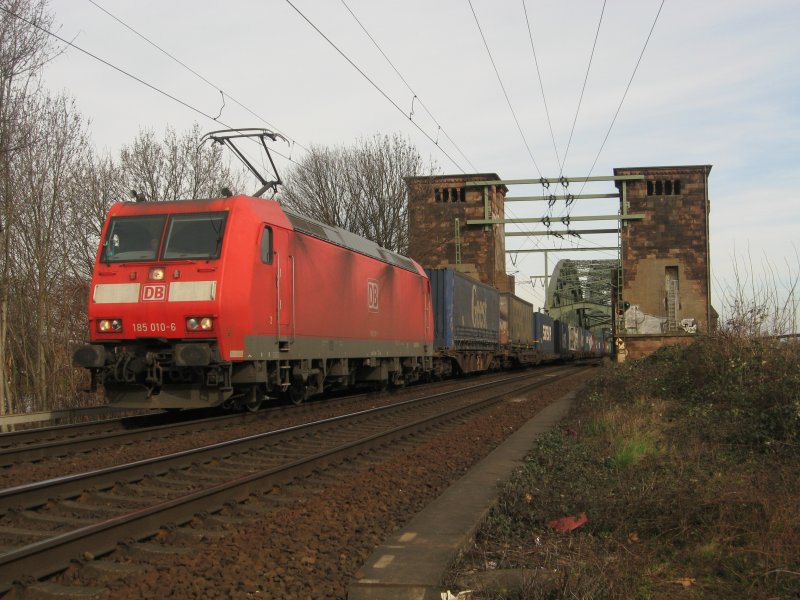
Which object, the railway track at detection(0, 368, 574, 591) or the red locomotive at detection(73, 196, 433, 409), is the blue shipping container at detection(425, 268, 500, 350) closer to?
the red locomotive at detection(73, 196, 433, 409)

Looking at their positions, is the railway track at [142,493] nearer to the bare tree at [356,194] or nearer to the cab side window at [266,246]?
the cab side window at [266,246]

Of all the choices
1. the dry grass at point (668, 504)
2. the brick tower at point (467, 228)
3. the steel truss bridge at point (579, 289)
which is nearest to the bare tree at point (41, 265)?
the dry grass at point (668, 504)

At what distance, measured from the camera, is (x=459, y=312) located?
958 inches

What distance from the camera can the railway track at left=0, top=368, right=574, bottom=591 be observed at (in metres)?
4.61

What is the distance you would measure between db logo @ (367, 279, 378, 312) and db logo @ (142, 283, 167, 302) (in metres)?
5.88

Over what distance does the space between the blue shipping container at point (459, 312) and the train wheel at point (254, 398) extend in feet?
34.5

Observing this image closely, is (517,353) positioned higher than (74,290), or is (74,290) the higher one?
(74,290)

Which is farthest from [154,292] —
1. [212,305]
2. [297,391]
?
[297,391]

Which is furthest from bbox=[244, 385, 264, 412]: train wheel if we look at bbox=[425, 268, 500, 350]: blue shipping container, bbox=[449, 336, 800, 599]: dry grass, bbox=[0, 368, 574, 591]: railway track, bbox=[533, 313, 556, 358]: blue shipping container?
bbox=[533, 313, 556, 358]: blue shipping container

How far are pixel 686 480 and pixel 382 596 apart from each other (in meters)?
3.36

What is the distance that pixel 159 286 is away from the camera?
1097 centimetres

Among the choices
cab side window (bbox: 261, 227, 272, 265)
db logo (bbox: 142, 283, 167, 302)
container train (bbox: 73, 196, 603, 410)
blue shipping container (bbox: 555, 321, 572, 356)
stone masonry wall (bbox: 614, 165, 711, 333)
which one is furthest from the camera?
blue shipping container (bbox: 555, 321, 572, 356)

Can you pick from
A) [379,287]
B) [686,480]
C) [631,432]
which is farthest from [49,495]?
[379,287]

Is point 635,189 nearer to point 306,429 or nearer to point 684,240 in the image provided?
point 684,240
